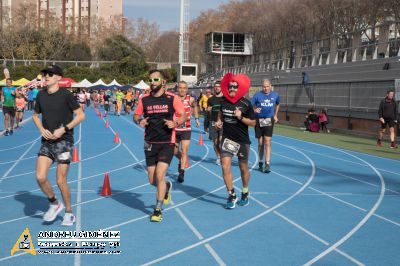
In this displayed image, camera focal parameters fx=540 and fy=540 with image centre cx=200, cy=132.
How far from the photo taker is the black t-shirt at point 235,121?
823 centimetres

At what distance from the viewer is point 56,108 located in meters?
6.75

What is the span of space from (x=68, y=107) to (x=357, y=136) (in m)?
18.6

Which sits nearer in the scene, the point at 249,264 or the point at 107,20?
the point at 249,264

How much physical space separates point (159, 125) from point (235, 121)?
1.44 m

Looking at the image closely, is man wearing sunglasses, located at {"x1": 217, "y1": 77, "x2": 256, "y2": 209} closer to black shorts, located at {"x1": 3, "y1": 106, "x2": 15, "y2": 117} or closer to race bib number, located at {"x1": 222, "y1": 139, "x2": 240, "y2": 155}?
race bib number, located at {"x1": 222, "y1": 139, "x2": 240, "y2": 155}

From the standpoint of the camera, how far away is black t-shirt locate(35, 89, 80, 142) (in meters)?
6.75

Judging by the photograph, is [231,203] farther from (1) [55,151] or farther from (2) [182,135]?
(2) [182,135]

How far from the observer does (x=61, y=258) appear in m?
5.65

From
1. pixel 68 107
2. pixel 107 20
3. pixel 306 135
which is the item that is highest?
pixel 107 20

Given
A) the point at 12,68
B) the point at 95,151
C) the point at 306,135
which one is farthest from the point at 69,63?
the point at 95,151

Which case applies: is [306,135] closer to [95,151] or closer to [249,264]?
[95,151]

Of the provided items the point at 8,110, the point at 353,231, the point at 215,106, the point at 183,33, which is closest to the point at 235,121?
the point at 353,231

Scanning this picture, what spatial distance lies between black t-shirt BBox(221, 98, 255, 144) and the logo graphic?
347cm

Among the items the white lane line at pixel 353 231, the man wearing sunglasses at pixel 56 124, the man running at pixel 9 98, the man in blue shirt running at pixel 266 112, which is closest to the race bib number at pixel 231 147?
the white lane line at pixel 353 231
